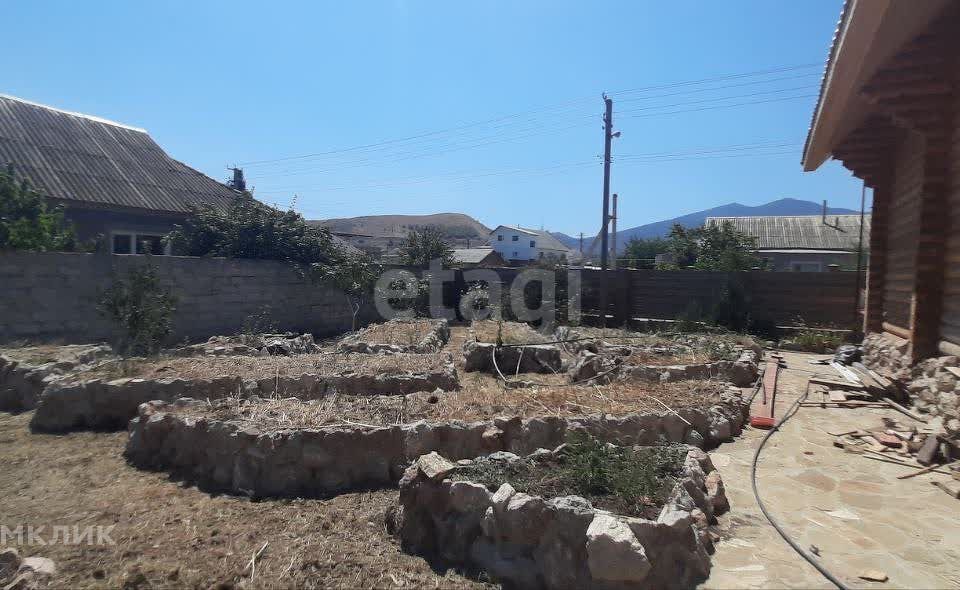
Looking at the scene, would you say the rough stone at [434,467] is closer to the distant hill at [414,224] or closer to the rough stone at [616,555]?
the rough stone at [616,555]

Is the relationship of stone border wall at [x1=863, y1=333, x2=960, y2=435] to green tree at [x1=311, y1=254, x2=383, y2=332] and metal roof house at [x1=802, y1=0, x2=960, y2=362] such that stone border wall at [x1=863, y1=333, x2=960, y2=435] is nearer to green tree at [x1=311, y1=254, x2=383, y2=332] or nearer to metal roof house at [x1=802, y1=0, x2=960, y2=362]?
metal roof house at [x1=802, y1=0, x2=960, y2=362]

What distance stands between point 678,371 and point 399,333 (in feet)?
19.4

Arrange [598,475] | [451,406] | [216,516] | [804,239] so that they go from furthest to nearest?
[804,239] < [451,406] < [216,516] < [598,475]

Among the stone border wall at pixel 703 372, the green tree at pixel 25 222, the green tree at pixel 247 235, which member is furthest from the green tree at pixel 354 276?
the stone border wall at pixel 703 372

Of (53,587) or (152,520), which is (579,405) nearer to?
(152,520)

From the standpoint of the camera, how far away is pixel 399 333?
11.5m

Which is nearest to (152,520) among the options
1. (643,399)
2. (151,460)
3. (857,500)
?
(151,460)

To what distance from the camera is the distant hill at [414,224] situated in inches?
2282

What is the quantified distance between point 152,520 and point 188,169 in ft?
52.7

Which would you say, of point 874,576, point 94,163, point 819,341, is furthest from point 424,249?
point 874,576

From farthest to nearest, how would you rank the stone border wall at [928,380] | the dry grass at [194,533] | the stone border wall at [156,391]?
the stone border wall at [156,391] → the stone border wall at [928,380] → the dry grass at [194,533]

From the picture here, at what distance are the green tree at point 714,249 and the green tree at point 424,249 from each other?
841 centimetres

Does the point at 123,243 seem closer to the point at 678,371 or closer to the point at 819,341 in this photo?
the point at 678,371

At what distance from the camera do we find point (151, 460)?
508cm
